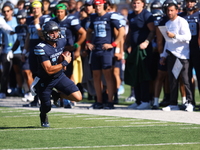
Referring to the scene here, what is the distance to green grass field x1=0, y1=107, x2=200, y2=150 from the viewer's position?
22.7 feet

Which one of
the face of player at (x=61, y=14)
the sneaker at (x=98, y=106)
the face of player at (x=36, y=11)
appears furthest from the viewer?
the face of player at (x=36, y=11)

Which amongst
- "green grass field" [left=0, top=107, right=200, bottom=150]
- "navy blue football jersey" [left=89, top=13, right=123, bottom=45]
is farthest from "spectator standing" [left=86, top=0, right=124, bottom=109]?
"green grass field" [left=0, top=107, right=200, bottom=150]

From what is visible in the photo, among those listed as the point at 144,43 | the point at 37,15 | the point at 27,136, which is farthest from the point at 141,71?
the point at 27,136

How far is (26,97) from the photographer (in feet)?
47.2

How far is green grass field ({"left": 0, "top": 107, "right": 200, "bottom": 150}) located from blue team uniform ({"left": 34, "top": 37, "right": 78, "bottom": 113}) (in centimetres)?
47

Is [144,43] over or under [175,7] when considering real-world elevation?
under

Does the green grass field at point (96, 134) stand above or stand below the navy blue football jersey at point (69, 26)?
below

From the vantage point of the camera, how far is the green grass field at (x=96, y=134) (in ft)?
22.7

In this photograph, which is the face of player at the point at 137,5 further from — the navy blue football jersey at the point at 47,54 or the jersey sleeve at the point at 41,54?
the jersey sleeve at the point at 41,54

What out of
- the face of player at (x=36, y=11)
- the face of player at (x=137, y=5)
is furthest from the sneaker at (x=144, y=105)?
the face of player at (x=36, y=11)

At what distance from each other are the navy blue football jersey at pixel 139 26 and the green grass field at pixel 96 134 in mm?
2656

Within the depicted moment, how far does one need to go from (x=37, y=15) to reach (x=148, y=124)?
495 cm

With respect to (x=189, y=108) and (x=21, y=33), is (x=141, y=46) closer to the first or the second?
(x=189, y=108)

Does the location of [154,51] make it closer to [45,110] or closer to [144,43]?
[144,43]
